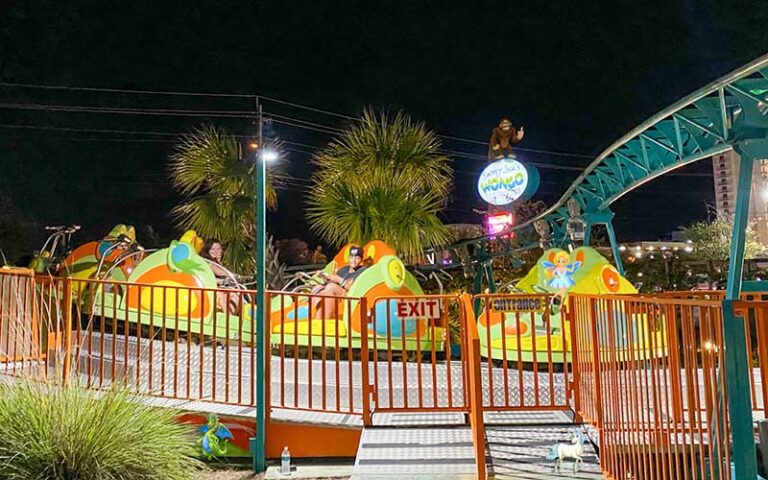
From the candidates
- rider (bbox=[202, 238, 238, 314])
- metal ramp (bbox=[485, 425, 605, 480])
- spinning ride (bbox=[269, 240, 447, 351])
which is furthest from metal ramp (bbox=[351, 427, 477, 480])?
rider (bbox=[202, 238, 238, 314])

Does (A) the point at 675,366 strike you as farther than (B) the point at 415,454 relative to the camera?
No

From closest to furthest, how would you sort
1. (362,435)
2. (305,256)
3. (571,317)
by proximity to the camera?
(362,435) → (571,317) → (305,256)

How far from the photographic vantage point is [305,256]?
103 ft

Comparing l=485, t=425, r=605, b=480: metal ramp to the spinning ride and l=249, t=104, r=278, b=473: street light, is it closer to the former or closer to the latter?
l=249, t=104, r=278, b=473: street light

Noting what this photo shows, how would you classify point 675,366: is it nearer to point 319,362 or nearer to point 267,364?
point 267,364

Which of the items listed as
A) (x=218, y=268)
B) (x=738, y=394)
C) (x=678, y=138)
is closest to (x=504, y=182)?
(x=678, y=138)

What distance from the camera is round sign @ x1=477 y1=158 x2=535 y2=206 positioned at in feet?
47.6

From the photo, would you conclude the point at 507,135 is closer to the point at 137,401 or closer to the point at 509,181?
the point at 509,181

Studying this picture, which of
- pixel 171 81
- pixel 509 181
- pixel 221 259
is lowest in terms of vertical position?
pixel 221 259

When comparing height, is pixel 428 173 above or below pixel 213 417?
above

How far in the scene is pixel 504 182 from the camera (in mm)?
14945

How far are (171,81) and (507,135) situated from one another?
2244 cm

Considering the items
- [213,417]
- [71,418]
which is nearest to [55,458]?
[71,418]

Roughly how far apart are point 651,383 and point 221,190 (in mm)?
9955
